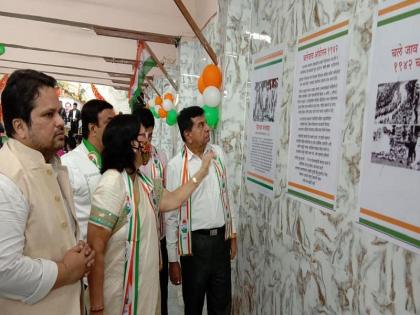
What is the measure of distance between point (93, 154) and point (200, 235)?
805 millimetres

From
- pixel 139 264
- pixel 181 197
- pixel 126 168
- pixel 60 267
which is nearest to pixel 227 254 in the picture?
pixel 181 197

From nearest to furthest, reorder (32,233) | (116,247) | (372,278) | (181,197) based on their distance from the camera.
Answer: (32,233), (372,278), (116,247), (181,197)

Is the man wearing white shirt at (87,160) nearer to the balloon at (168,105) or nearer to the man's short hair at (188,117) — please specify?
the man's short hair at (188,117)

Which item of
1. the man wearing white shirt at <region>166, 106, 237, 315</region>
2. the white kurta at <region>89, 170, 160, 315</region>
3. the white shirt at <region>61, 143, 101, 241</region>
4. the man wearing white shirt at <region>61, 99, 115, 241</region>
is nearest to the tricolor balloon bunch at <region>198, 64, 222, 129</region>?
the man wearing white shirt at <region>166, 106, 237, 315</region>

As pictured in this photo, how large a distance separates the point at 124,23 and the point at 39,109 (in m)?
3.67

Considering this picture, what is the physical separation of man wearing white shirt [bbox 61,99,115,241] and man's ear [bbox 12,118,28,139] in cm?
78

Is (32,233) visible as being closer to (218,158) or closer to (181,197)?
(181,197)

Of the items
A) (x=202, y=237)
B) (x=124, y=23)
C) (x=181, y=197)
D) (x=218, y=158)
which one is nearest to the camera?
(x=181, y=197)

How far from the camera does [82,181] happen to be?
1934mm

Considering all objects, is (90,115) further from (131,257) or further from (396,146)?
(396,146)

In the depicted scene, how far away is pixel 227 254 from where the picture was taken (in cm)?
223

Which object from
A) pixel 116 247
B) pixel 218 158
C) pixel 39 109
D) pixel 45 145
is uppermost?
pixel 39 109

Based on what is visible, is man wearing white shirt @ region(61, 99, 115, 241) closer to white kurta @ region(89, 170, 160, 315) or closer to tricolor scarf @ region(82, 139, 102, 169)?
tricolor scarf @ region(82, 139, 102, 169)

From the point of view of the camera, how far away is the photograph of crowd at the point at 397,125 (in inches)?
43.9
